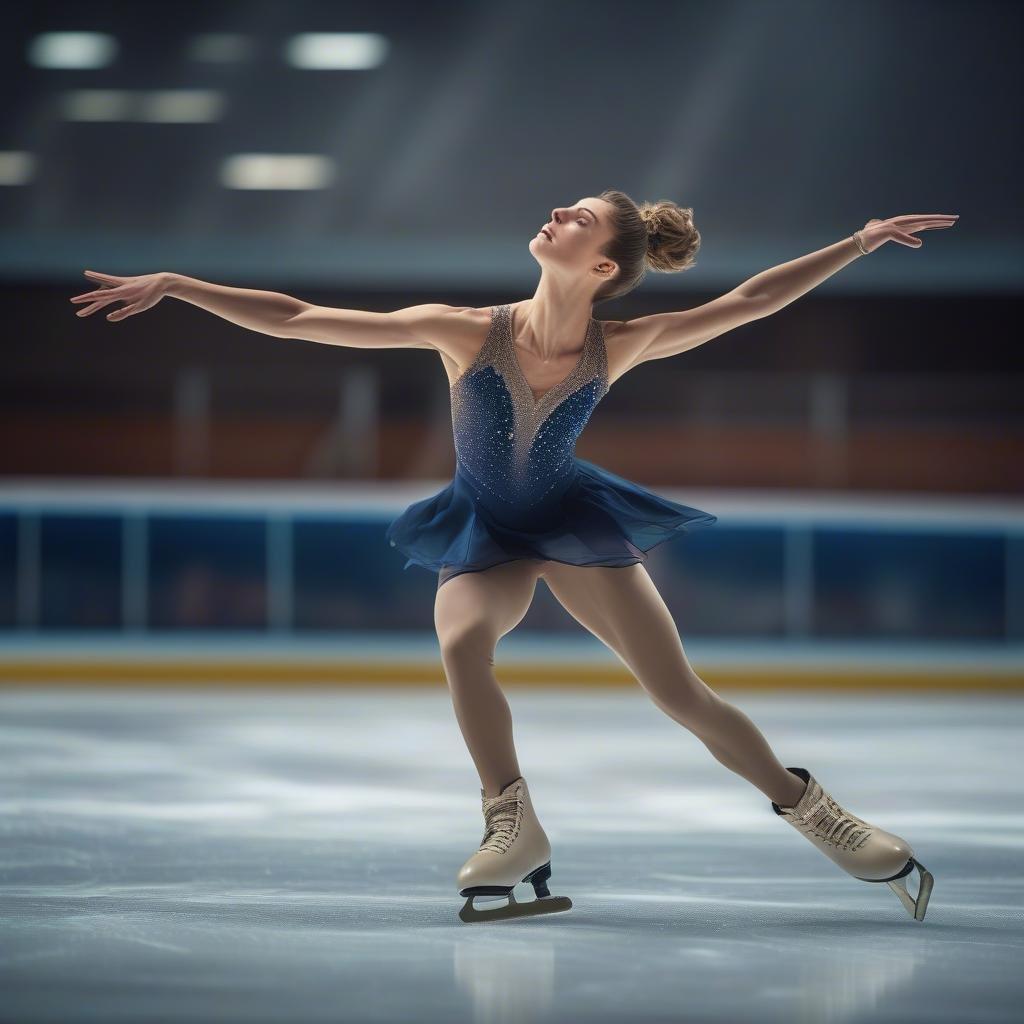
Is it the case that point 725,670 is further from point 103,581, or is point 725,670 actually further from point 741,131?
point 103,581

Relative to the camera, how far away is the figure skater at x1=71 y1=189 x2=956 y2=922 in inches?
109

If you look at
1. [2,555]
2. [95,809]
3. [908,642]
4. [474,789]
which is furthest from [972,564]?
[95,809]

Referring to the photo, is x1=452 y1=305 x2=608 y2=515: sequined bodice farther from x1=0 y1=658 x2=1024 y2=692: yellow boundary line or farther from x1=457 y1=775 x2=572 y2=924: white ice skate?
x1=0 y1=658 x2=1024 y2=692: yellow boundary line

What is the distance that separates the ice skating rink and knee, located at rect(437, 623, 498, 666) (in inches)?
17.3

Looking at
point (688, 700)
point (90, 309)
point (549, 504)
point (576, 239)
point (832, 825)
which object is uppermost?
point (576, 239)

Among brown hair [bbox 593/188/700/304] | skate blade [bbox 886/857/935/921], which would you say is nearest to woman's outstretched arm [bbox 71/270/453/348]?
brown hair [bbox 593/188/700/304]

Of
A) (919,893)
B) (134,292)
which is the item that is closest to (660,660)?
(919,893)

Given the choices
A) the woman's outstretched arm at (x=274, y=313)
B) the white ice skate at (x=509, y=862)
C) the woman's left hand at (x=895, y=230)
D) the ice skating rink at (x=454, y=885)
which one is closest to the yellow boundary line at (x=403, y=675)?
the ice skating rink at (x=454, y=885)

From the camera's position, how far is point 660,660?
2.79 metres

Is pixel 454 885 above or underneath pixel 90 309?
underneath

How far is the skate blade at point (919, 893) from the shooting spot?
9.01 ft

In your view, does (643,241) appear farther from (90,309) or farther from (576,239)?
(90,309)

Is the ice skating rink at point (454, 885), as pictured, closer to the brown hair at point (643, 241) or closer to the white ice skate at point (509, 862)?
the white ice skate at point (509, 862)

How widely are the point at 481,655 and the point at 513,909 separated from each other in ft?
1.43
